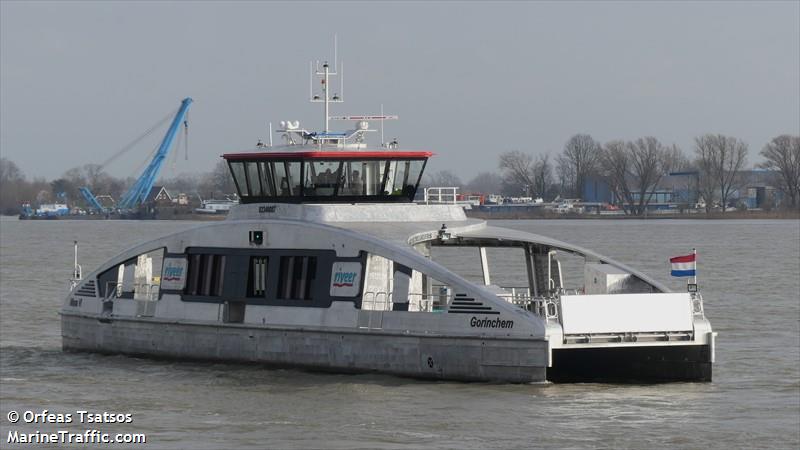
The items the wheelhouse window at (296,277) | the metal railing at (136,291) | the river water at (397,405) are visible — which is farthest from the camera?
the metal railing at (136,291)

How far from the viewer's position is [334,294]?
27469mm

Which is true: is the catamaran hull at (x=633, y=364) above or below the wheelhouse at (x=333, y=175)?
below

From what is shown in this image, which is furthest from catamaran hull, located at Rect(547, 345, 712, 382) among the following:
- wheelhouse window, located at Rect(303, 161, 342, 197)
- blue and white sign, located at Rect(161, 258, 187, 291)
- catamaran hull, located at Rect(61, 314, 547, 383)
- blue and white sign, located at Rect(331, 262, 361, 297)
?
blue and white sign, located at Rect(161, 258, 187, 291)

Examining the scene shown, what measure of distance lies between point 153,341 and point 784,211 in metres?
129

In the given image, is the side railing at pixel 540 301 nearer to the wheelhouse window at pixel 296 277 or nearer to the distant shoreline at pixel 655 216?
the wheelhouse window at pixel 296 277

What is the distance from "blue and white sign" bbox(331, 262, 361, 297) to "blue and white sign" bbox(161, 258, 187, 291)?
4.35 m

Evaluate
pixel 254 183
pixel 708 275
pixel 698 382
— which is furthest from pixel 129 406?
pixel 708 275

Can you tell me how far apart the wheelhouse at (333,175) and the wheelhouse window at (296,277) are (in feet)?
6.59

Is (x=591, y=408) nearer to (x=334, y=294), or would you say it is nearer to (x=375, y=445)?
(x=375, y=445)

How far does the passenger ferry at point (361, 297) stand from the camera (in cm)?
2494

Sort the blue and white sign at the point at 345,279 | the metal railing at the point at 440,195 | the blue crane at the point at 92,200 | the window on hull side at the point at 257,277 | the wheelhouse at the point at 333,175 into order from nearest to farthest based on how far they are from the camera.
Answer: the blue and white sign at the point at 345,279, the window on hull side at the point at 257,277, the wheelhouse at the point at 333,175, the metal railing at the point at 440,195, the blue crane at the point at 92,200

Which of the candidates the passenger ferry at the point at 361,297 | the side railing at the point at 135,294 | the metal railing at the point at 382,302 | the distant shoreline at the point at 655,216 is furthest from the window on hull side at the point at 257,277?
the distant shoreline at the point at 655,216

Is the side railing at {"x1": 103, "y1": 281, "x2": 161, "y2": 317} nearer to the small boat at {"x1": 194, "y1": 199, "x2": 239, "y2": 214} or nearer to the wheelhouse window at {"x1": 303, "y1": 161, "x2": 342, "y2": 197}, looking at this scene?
the wheelhouse window at {"x1": 303, "y1": 161, "x2": 342, "y2": 197}

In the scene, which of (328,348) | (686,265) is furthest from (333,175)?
(686,265)
